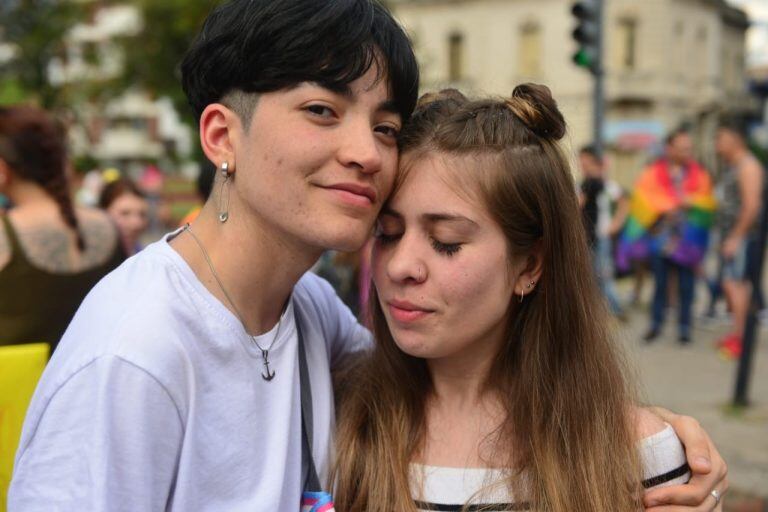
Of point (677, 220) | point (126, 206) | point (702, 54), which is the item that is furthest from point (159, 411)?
point (702, 54)

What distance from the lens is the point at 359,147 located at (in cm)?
172

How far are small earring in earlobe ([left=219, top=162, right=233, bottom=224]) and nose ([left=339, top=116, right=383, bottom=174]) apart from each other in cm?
26

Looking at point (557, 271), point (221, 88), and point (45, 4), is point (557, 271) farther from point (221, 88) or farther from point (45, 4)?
point (45, 4)

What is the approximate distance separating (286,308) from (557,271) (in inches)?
26.0

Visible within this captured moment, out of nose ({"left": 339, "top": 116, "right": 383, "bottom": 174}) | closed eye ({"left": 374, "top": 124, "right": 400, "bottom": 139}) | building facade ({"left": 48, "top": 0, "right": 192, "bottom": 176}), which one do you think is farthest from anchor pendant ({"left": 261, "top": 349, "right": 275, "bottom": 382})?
building facade ({"left": 48, "top": 0, "right": 192, "bottom": 176})

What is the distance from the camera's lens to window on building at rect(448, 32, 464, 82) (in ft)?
120

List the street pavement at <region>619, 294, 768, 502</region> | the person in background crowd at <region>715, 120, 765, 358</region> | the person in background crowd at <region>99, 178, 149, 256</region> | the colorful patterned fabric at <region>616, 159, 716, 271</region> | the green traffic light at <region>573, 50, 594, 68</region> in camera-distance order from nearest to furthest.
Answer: the street pavement at <region>619, 294, 768, 502</region>, the person in background crowd at <region>99, 178, 149, 256</region>, the person in background crowd at <region>715, 120, 765, 358</region>, the colorful patterned fabric at <region>616, 159, 716, 271</region>, the green traffic light at <region>573, 50, 594, 68</region>

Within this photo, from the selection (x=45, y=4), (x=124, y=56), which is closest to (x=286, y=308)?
(x=45, y=4)

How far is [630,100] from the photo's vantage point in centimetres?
3416

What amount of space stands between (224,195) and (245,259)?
0.15m

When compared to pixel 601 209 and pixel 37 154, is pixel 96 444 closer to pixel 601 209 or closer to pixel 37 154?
pixel 37 154

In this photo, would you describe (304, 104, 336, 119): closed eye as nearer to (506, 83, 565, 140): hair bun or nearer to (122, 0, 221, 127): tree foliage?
(506, 83, 565, 140): hair bun

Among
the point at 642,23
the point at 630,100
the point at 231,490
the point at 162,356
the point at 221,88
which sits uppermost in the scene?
the point at 642,23

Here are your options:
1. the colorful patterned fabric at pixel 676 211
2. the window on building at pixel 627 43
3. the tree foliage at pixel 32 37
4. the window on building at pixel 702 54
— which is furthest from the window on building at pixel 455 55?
the colorful patterned fabric at pixel 676 211
